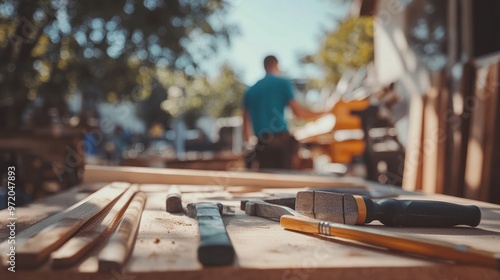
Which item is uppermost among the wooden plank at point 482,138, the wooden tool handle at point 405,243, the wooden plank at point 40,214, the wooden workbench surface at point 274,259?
the wooden plank at point 482,138

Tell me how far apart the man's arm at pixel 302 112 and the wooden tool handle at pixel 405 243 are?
3.99 metres

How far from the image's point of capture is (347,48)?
13672mm

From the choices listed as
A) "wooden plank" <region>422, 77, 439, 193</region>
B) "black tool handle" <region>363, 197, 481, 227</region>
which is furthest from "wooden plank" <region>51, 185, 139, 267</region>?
"wooden plank" <region>422, 77, 439, 193</region>

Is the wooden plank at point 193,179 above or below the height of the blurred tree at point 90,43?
below

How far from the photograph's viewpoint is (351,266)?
A: 932mm

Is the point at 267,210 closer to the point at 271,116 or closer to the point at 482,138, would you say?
the point at 482,138

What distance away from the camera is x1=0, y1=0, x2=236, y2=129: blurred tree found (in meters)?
7.84

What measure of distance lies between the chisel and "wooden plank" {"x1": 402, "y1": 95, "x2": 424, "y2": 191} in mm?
3430

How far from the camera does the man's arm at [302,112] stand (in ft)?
17.0

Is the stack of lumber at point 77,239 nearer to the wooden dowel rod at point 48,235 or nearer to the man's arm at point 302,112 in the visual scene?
the wooden dowel rod at point 48,235

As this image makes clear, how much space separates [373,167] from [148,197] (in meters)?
4.51

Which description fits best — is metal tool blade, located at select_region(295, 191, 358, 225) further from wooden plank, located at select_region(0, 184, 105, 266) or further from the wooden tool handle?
wooden plank, located at select_region(0, 184, 105, 266)

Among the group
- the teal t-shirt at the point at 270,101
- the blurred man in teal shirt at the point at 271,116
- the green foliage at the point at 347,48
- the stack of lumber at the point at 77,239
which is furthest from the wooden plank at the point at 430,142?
the green foliage at the point at 347,48

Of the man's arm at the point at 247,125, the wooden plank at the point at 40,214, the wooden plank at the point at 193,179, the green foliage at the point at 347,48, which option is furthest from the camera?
the green foliage at the point at 347,48
